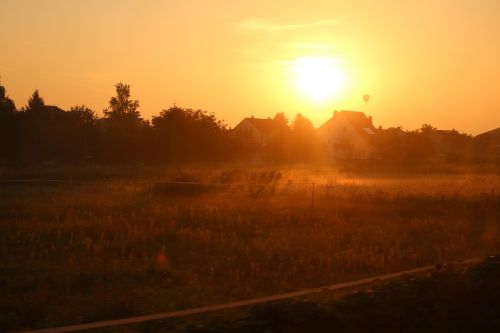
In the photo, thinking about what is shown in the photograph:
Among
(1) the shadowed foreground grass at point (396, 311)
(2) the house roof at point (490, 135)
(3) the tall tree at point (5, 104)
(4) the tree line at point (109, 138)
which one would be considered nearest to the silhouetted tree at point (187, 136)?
(4) the tree line at point (109, 138)

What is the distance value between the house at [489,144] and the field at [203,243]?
45109mm

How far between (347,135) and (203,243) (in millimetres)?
70094

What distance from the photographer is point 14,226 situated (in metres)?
16.0

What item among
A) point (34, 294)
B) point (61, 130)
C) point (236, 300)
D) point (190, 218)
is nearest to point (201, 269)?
point (236, 300)

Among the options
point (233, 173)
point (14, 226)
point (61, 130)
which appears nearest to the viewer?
point (14, 226)

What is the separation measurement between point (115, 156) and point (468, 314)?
49.1 meters

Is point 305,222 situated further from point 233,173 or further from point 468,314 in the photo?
point 233,173

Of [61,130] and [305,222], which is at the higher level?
[61,130]

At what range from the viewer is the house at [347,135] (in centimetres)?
7869

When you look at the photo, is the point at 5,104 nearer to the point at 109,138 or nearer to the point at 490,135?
the point at 109,138

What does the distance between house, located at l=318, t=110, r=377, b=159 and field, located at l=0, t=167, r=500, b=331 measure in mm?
52791

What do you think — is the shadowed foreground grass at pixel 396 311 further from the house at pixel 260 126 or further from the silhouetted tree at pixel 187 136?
the house at pixel 260 126

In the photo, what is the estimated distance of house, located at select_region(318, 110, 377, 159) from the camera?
3098 inches

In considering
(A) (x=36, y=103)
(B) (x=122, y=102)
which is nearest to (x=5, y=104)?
(A) (x=36, y=103)
